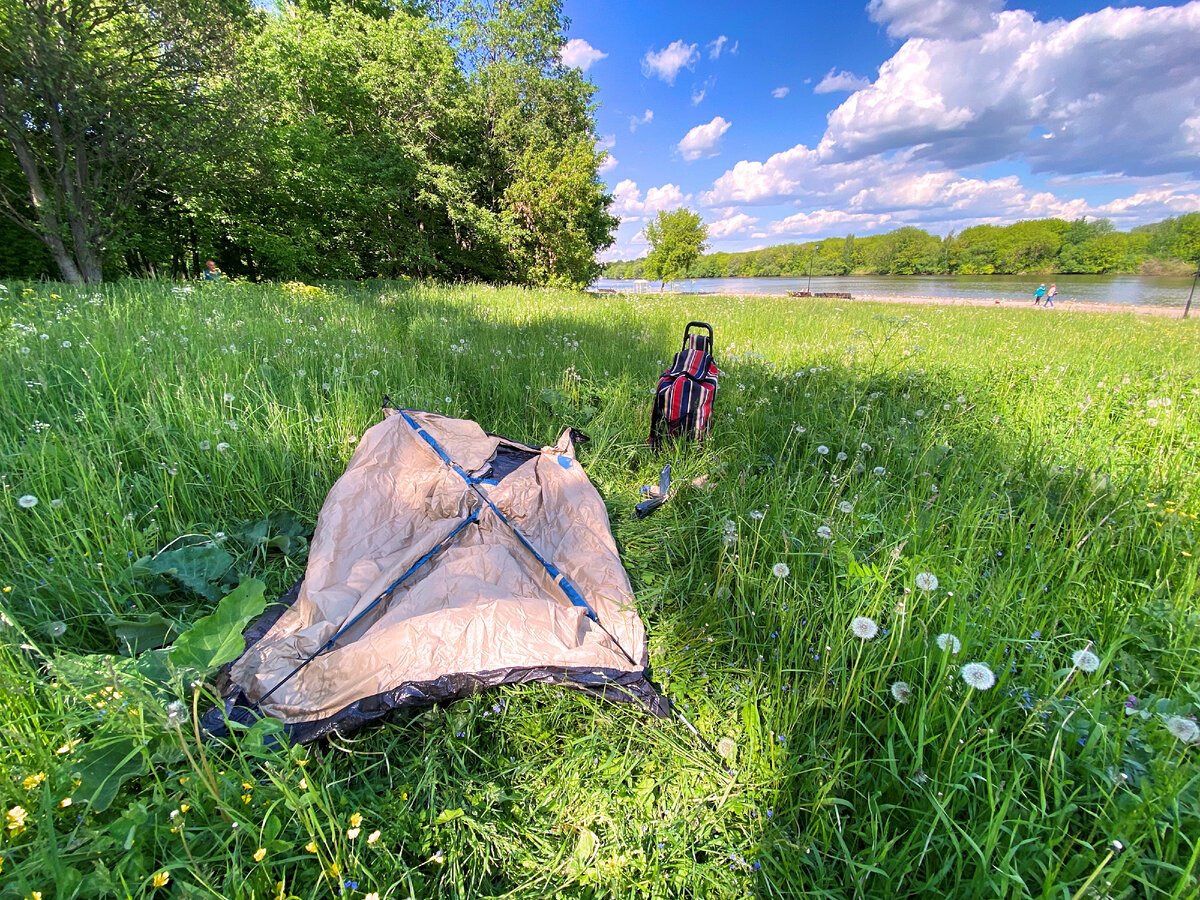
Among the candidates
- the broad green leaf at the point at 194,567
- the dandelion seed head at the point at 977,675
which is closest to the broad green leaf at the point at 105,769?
the broad green leaf at the point at 194,567

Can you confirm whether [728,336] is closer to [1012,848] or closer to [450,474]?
[450,474]

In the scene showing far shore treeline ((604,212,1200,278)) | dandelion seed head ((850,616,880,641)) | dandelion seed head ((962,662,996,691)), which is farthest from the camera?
far shore treeline ((604,212,1200,278))

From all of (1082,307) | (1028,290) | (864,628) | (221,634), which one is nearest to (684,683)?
(864,628)

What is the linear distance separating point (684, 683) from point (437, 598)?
1.02m

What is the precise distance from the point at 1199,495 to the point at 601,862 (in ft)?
11.0

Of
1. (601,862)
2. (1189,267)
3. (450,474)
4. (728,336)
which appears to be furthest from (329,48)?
(1189,267)

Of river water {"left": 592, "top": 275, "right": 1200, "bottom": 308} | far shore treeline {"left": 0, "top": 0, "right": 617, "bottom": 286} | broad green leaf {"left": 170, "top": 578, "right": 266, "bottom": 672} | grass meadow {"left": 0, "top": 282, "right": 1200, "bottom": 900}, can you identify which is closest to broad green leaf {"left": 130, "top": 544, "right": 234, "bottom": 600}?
grass meadow {"left": 0, "top": 282, "right": 1200, "bottom": 900}

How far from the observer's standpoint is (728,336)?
7137mm

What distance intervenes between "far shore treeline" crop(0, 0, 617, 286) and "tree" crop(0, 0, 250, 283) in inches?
1.3

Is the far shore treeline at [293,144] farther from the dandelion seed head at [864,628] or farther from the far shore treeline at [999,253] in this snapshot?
the far shore treeline at [999,253]

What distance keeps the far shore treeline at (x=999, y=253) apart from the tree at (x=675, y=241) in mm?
3680

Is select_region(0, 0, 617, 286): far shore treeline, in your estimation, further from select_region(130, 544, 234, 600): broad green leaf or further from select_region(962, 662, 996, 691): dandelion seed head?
select_region(962, 662, 996, 691): dandelion seed head

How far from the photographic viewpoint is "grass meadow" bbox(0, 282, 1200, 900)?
1.03 m

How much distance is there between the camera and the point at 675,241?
132 ft
